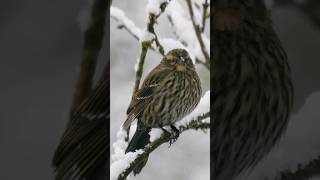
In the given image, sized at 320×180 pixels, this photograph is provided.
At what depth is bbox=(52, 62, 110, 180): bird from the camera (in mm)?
2160

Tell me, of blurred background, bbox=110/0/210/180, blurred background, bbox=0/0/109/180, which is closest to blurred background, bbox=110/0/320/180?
blurred background, bbox=110/0/210/180

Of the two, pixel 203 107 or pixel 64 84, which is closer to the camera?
pixel 203 107

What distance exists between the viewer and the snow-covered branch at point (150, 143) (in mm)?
2123

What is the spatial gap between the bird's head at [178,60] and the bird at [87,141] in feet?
0.59

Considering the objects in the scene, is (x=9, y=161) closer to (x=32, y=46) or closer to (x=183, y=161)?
(x=32, y=46)

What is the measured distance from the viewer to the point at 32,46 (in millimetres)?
2223

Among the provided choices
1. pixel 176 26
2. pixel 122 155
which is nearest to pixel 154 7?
pixel 176 26

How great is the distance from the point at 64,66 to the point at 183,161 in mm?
452

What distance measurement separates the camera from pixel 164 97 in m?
2.13

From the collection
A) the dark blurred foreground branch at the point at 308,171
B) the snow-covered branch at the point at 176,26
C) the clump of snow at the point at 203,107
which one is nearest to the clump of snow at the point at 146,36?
the snow-covered branch at the point at 176,26

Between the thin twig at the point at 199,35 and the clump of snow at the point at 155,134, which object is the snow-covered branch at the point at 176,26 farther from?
the clump of snow at the point at 155,134

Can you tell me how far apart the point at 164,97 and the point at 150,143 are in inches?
5.5

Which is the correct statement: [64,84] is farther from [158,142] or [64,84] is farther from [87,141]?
[158,142]

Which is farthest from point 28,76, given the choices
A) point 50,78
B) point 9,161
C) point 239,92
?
point 239,92
